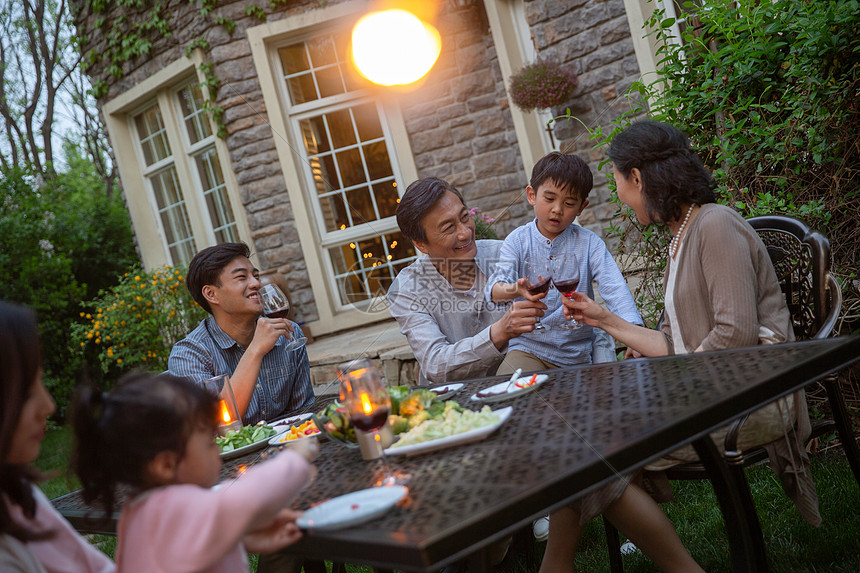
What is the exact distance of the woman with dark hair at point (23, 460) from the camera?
3.77 ft

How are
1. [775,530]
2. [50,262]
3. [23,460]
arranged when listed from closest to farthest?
[23,460] < [775,530] < [50,262]

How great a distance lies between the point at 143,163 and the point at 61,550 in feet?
26.5

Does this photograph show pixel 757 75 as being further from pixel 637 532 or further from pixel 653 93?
pixel 637 532

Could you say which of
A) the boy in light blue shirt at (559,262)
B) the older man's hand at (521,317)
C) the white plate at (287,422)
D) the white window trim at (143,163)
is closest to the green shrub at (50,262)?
the white window trim at (143,163)

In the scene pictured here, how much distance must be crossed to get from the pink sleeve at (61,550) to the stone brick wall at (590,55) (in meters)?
4.61

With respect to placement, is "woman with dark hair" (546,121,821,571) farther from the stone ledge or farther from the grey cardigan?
the stone ledge

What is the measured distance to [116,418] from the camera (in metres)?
1.22

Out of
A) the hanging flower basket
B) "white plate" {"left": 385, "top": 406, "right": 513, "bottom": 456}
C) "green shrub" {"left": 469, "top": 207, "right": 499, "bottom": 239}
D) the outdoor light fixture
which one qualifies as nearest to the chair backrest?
"white plate" {"left": 385, "top": 406, "right": 513, "bottom": 456}

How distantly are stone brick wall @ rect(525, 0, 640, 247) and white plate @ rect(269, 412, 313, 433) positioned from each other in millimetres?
3640

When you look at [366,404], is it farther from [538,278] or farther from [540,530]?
[540,530]

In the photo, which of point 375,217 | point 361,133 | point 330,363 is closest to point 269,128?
point 361,133

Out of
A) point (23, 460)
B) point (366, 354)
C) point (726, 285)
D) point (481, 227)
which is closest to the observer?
point (23, 460)

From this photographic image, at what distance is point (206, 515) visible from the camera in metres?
1.09

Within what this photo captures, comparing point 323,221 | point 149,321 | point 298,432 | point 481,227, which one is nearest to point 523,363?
point 298,432
